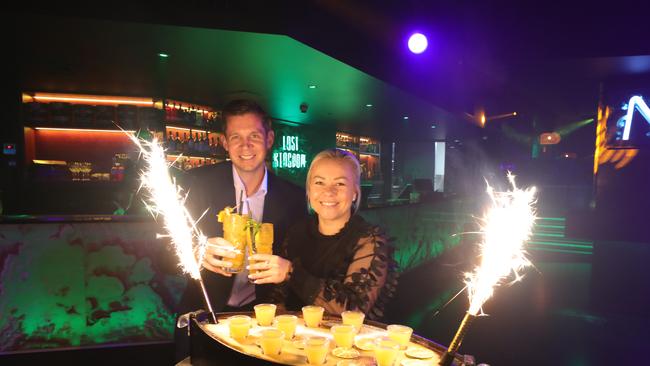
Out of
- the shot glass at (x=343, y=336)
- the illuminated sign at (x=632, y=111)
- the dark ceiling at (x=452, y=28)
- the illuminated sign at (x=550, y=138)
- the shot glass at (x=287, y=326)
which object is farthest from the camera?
the illuminated sign at (x=550, y=138)

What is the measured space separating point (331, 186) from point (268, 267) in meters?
0.53

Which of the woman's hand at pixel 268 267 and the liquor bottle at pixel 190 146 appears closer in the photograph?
the woman's hand at pixel 268 267

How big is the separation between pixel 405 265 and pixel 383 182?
10.2 meters

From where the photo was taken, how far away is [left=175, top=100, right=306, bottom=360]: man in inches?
90.9

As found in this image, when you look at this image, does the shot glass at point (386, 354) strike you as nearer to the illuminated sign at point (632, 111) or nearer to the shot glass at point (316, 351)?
the shot glass at point (316, 351)

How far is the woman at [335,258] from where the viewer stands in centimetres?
187

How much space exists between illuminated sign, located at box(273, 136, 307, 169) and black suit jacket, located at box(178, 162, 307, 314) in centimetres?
888

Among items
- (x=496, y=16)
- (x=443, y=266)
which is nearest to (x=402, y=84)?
(x=496, y=16)

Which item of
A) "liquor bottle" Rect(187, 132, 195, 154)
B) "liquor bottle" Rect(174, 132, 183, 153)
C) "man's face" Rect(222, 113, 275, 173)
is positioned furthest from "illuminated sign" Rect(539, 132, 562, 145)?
"man's face" Rect(222, 113, 275, 173)

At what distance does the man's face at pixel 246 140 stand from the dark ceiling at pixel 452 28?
7.55 feet

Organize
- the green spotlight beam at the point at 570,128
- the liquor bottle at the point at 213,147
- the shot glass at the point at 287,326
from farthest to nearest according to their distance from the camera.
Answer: the green spotlight beam at the point at 570,128 → the liquor bottle at the point at 213,147 → the shot glass at the point at 287,326

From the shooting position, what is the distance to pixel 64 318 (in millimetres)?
3820

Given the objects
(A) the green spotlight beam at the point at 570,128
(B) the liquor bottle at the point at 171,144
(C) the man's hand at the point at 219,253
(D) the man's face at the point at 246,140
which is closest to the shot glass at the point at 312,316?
(C) the man's hand at the point at 219,253

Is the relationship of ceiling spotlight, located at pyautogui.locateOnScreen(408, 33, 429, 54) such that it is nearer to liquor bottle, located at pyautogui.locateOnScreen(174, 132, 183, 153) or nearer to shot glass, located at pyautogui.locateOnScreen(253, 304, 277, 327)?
shot glass, located at pyautogui.locateOnScreen(253, 304, 277, 327)
